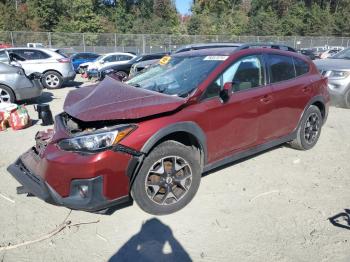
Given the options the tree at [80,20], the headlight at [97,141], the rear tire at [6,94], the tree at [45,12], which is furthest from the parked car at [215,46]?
the tree at [45,12]

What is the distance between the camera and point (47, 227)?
3500 mm

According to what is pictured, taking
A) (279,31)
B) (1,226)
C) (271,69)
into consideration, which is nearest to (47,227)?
(1,226)

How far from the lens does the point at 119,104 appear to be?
3539mm

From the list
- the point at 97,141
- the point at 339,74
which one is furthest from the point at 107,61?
the point at 97,141

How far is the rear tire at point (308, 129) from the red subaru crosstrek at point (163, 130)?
0.35 meters

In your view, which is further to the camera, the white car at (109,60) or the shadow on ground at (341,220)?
the white car at (109,60)

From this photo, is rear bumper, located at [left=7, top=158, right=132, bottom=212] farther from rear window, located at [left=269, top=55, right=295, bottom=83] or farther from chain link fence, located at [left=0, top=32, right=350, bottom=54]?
chain link fence, located at [left=0, top=32, right=350, bottom=54]

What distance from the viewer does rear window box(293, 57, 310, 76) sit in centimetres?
529

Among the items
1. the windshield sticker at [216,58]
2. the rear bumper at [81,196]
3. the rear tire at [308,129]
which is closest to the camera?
the rear bumper at [81,196]

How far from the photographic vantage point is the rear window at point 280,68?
15.6 feet

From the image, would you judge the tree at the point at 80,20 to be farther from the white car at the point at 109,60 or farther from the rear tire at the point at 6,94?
the rear tire at the point at 6,94

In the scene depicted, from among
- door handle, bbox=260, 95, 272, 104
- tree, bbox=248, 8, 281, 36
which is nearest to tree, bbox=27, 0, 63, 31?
tree, bbox=248, 8, 281, 36

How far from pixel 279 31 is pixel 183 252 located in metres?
66.2

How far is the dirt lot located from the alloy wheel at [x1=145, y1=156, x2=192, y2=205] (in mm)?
195
